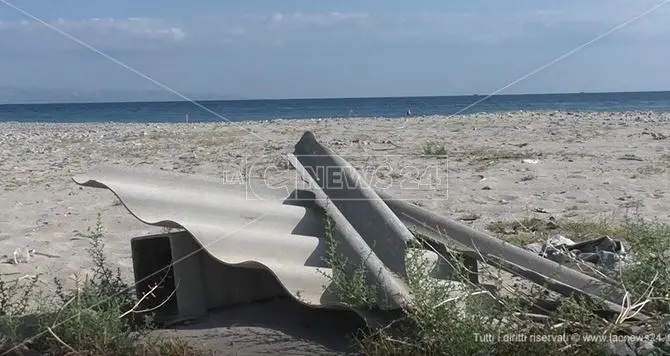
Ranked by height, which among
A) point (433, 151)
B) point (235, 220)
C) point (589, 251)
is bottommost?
point (589, 251)

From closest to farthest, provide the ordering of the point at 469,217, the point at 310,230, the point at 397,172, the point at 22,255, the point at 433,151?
the point at 310,230 → the point at 22,255 → the point at 469,217 → the point at 397,172 → the point at 433,151

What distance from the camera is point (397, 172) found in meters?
8.66

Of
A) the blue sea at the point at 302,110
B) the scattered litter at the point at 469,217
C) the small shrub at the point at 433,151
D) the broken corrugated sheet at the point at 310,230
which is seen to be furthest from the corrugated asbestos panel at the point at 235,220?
the blue sea at the point at 302,110

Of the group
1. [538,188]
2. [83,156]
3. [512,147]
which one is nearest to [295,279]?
[538,188]

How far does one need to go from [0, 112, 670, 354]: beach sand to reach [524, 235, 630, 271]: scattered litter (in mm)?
1339

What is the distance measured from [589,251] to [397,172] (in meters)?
4.51

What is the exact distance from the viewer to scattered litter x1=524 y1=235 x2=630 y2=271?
12.5ft

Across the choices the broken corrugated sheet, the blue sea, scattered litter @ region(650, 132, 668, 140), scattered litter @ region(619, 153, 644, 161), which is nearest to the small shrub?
scattered litter @ region(619, 153, 644, 161)

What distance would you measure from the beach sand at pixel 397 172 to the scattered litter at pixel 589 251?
1.34 m

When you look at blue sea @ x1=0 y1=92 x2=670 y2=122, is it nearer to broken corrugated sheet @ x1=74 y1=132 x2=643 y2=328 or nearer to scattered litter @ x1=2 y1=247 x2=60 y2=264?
scattered litter @ x1=2 y1=247 x2=60 y2=264

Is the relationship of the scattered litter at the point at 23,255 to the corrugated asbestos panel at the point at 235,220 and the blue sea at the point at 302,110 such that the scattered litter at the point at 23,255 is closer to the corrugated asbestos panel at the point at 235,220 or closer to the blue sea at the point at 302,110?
the corrugated asbestos panel at the point at 235,220

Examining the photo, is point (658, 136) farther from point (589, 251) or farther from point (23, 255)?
point (23, 255)

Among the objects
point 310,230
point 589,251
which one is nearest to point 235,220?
point 310,230

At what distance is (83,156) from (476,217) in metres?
7.82
